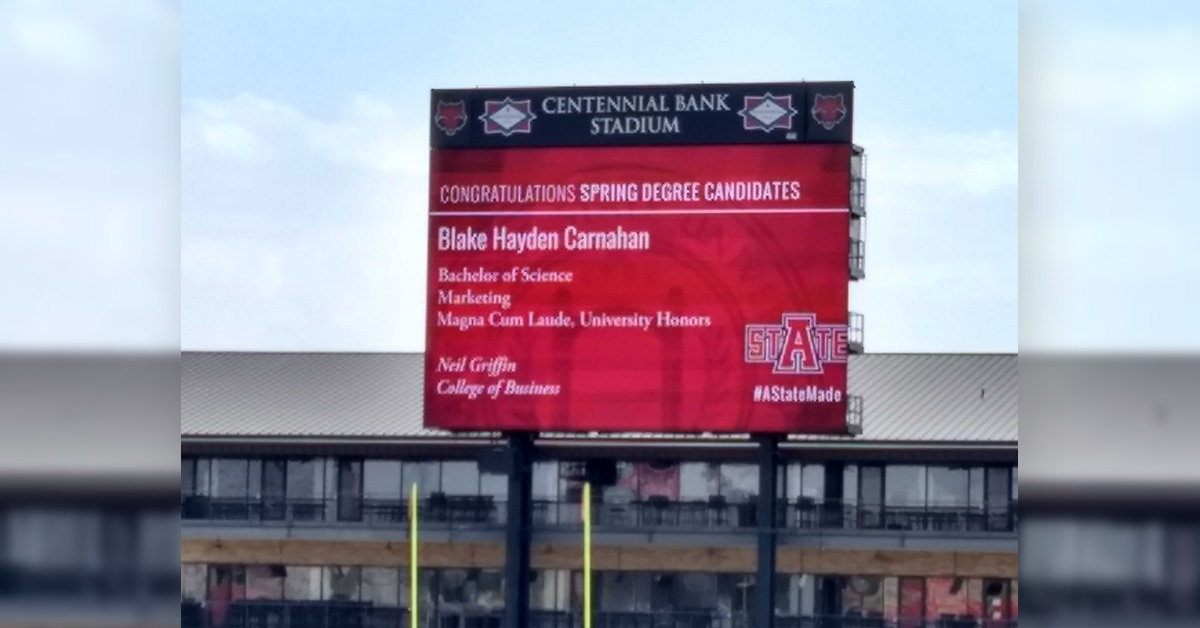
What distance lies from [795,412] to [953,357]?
17827mm

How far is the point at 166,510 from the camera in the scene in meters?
7.29

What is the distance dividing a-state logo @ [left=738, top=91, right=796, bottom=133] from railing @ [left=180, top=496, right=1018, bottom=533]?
11.8m

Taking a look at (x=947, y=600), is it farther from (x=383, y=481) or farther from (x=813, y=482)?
(x=383, y=481)

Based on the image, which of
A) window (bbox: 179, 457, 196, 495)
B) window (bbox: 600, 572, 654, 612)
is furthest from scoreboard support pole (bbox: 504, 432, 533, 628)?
window (bbox: 179, 457, 196, 495)

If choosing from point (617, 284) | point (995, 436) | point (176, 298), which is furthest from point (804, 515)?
point (176, 298)

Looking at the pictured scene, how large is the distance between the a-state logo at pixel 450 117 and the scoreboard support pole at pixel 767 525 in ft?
26.7

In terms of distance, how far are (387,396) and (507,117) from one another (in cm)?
1745

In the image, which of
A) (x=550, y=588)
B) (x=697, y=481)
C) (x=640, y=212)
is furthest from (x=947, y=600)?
(x=640, y=212)

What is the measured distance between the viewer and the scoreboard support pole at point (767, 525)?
1485 inches

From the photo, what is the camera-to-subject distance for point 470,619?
47.7m

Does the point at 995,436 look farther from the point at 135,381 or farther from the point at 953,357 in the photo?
the point at 135,381

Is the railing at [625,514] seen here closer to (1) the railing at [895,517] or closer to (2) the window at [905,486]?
(1) the railing at [895,517]

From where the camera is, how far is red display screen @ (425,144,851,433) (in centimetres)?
3647

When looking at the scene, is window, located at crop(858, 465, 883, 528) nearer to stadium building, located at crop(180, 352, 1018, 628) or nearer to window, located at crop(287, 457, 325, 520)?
stadium building, located at crop(180, 352, 1018, 628)
